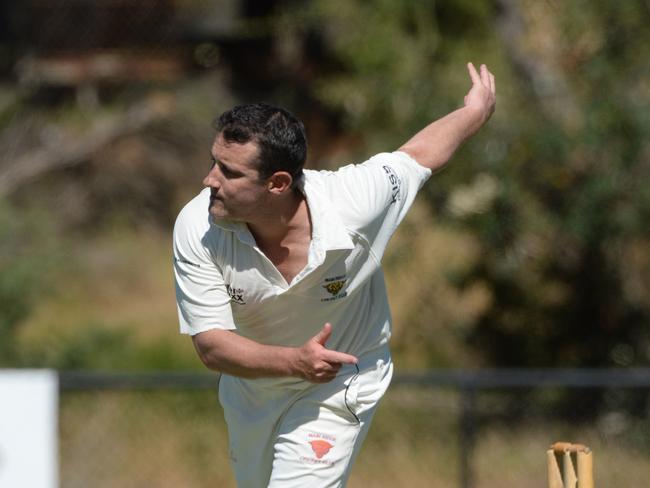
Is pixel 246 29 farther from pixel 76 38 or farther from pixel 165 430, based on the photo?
pixel 165 430

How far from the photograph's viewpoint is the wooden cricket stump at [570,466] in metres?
3.53

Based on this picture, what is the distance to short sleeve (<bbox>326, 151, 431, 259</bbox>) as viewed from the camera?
11.8ft

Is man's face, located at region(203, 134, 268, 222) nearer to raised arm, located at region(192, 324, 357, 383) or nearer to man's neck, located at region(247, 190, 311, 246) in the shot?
man's neck, located at region(247, 190, 311, 246)

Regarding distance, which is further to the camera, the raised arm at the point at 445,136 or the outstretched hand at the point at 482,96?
the outstretched hand at the point at 482,96

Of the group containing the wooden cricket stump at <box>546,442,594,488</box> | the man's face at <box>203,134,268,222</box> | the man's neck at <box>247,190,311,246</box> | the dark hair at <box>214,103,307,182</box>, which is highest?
the dark hair at <box>214,103,307,182</box>

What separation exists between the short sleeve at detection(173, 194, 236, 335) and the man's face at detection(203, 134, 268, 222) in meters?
0.12

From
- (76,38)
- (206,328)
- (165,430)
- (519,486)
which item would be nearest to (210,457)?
(165,430)

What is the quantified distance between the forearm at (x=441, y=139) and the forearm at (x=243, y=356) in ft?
2.93

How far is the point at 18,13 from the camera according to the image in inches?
474

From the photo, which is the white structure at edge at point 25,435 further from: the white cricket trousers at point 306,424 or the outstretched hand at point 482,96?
the outstretched hand at point 482,96

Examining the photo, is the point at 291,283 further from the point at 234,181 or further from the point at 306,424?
the point at 306,424

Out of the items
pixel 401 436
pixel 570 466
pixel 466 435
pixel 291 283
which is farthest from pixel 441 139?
pixel 401 436

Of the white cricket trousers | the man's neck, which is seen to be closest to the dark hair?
the man's neck

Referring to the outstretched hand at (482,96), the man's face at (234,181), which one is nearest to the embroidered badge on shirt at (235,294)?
the man's face at (234,181)
